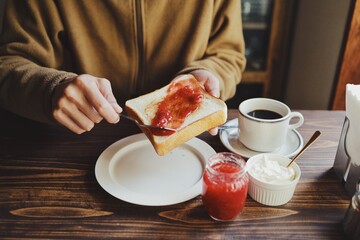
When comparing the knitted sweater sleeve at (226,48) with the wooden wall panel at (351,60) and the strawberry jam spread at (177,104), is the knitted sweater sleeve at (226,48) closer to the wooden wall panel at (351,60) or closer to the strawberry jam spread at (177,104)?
the strawberry jam spread at (177,104)

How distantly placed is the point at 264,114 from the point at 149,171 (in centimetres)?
41

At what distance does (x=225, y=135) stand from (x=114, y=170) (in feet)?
1.27

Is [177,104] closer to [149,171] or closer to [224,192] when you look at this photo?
[149,171]

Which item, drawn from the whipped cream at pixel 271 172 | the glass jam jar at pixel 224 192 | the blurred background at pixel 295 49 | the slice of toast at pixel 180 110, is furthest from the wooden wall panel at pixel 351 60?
the glass jam jar at pixel 224 192

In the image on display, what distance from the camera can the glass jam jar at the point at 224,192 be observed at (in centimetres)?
87

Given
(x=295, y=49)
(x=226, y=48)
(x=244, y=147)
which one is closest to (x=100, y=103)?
(x=244, y=147)

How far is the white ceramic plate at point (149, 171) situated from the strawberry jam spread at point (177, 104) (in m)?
0.12

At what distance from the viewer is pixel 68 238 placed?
0.84m

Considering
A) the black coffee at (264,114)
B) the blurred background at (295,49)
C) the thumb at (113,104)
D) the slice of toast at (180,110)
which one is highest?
the thumb at (113,104)

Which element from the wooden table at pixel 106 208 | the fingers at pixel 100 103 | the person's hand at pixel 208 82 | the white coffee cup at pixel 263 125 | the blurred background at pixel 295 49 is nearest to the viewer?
the wooden table at pixel 106 208

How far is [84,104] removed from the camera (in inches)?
40.5

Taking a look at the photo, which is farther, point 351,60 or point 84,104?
point 351,60

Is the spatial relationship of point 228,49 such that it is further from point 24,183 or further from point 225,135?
point 24,183

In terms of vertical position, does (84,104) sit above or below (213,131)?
above
